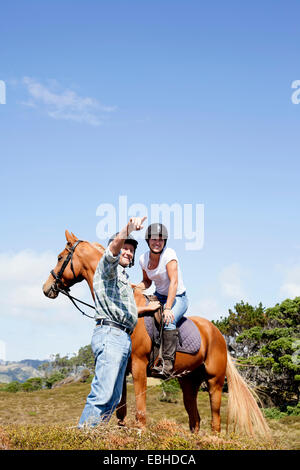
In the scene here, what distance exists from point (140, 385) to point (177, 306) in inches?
57.9

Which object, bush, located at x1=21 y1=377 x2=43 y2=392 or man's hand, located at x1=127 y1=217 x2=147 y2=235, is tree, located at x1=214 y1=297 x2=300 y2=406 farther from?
bush, located at x1=21 y1=377 x2=43 y2=392

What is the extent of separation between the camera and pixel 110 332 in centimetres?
446

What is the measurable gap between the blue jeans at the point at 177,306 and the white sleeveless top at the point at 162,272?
0.09m

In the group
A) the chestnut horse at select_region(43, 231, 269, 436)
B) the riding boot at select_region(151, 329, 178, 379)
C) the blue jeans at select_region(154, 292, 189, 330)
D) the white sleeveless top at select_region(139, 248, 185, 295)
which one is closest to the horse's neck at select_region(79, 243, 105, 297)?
the chestnut horse at select_region(43, 231, 269, 436)

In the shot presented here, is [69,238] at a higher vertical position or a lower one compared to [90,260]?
higher

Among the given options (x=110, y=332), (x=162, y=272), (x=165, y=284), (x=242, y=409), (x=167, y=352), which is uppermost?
(x=162, y=272)

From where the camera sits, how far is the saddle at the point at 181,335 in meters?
6.88

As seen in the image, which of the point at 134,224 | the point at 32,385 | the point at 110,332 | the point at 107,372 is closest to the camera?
the point at 134,224

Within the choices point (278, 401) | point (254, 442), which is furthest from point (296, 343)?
point (254, 442)

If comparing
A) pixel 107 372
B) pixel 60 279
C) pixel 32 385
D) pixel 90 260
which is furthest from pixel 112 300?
pixel 32 385

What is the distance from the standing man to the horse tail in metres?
4.05

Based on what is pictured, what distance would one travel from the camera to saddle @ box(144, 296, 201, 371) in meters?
6.88

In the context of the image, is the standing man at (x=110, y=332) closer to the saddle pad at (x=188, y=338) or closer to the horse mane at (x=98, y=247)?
the horse mane at (x=98, y=247)

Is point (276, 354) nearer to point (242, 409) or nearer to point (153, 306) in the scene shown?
point (242, 409)
